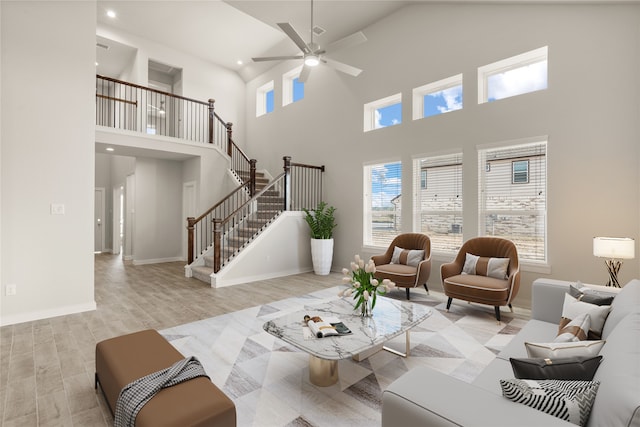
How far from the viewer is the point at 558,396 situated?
1098 mm

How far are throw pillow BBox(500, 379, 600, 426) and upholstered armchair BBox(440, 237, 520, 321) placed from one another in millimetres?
2865

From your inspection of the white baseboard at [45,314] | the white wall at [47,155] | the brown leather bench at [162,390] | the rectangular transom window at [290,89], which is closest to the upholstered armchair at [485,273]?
the brown leather bench at [162,390]

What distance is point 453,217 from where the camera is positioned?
5.30m

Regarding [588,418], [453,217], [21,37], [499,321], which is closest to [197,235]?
[21,37]

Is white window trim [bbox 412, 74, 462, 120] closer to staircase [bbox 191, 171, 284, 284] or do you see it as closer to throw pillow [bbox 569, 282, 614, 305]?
staircase [bbox 191, 171, 284, 284]

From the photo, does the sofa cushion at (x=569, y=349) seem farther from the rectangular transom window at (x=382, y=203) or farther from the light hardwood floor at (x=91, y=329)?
the rectangular transom window at (x=382, y=203)

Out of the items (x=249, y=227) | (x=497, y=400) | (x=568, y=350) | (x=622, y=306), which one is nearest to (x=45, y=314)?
(x=249, y=227)

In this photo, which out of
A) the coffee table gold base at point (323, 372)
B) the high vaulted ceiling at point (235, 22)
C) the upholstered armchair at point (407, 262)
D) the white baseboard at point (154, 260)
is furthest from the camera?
the white baseboard at point (154, 260)

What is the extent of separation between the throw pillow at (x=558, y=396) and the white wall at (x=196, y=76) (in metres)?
9.51

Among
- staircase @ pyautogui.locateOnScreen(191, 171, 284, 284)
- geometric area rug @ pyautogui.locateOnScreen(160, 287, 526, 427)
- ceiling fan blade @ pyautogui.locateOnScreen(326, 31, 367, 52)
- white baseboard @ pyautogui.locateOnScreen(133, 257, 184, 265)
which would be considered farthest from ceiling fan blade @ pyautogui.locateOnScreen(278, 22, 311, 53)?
white baseboard @ pyautogui.locateOnScreen(133, 257, 184, 265)

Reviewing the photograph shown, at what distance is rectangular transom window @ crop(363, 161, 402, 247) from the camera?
6074 mm

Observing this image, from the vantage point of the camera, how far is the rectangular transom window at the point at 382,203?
6.07 meters

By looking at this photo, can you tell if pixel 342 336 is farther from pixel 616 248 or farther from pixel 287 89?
pixel 287 89

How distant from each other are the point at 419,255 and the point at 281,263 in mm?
2815
